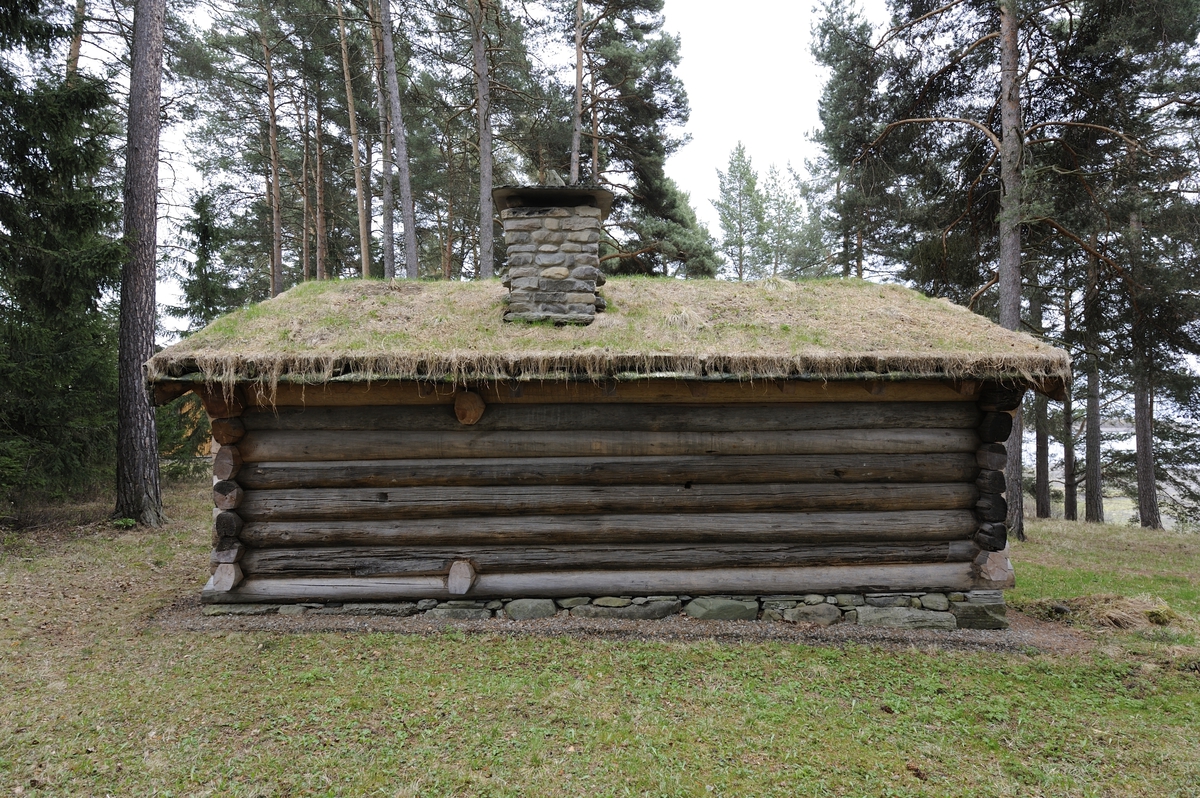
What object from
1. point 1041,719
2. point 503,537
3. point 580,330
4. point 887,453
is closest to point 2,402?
point 503,537

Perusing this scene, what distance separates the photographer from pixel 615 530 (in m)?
6.15

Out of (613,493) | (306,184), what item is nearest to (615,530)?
(613,493)

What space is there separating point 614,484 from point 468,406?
1749 millimetres

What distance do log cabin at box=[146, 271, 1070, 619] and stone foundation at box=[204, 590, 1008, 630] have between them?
106mm

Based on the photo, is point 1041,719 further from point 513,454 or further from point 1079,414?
point 1079,414

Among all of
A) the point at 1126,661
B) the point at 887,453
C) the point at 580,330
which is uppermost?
the point at 580,330

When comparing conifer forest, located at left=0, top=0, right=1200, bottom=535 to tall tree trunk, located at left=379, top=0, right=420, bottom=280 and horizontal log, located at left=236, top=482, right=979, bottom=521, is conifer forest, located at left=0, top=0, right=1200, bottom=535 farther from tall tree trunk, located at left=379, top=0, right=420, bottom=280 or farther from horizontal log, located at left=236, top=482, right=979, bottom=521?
horizontal log, located at left=236, top=482, right=979, bottom=521

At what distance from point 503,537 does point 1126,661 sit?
6.01 meters

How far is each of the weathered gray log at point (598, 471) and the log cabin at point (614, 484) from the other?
0.07ft

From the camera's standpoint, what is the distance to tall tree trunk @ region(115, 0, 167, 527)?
9.12 m

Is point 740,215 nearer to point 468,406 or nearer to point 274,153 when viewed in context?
point 274,153

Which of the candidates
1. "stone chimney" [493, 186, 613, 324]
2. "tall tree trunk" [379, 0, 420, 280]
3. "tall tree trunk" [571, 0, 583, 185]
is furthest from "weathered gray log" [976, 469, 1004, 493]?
"tall tree trunk" [571, 0, 583, 185]

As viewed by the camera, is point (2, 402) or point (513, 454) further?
point (2, 402)

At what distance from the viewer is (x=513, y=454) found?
6.12m
